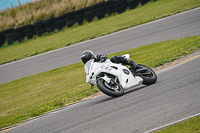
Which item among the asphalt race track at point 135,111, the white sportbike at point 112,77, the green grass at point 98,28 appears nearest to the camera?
the asphalt race track at point 135,111

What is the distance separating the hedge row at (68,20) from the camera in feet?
79.9

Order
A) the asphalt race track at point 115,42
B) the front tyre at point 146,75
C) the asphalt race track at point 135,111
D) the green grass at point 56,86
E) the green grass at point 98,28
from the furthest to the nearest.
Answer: the green grass at point 98,28, the asphalt race track at point 115,42, the green grass at point 56,86, the front tyre at point 146,75, the asphalt race track at point 135,111

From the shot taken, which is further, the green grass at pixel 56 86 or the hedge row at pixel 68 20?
the hedge row at pixel 68 20

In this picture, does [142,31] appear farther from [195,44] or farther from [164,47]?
[195,44]

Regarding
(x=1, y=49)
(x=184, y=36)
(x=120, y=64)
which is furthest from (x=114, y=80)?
(x=1, y=49)

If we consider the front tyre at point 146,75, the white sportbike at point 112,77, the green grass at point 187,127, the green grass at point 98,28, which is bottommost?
the green grass at point 98,28

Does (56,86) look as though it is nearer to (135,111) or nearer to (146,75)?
(146,75)

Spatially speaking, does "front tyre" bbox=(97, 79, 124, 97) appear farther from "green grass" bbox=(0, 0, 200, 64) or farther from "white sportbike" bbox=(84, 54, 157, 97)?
"green grass" bbox=(0, 0, 200, 64)

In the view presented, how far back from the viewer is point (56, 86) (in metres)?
12.5

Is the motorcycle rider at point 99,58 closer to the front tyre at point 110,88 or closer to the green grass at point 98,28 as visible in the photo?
the front tyre at point 110,88

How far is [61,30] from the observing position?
25953mm

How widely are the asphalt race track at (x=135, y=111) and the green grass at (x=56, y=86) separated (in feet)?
3.28

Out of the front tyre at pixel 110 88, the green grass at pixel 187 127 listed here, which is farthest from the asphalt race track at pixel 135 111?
the green grass at pixel 187 127

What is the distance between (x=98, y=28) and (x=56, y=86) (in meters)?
10.6
